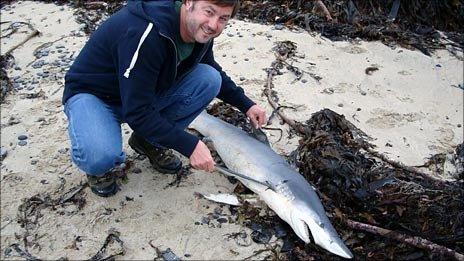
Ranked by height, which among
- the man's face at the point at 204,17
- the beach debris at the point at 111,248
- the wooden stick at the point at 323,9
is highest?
the man's face at the point at 204,17

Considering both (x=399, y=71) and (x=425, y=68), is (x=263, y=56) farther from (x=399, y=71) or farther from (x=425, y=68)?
(x=425, y=68)

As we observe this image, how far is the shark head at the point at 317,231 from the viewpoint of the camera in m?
2.44

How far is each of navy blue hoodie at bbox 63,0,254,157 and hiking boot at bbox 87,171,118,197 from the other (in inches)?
19.6

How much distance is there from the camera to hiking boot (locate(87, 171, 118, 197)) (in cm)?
285

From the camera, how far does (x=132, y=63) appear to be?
2.29 metres

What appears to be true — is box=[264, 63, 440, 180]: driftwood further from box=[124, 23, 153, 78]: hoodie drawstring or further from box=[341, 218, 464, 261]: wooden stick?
box=[124, 23, 153, 78]: hoodie drawstring

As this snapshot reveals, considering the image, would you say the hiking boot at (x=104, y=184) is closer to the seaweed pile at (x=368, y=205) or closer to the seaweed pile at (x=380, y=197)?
the seaweed pile at (x=368, y=205)

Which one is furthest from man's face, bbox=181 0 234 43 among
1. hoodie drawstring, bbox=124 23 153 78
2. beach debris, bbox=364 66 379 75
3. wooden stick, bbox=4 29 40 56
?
wooden stick, bbox=4 29 40 56

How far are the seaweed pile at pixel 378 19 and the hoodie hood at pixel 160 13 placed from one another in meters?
3.35

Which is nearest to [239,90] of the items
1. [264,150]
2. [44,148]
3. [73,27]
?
[264,150]

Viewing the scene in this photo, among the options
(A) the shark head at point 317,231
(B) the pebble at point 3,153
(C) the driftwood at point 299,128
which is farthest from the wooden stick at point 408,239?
(B) the pebble at point 3,153

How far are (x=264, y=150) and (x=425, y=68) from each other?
8.97ft

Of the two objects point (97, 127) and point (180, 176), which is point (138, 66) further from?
point (180, 176)

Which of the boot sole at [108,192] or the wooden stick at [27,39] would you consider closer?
the boot sole at [108,192]
